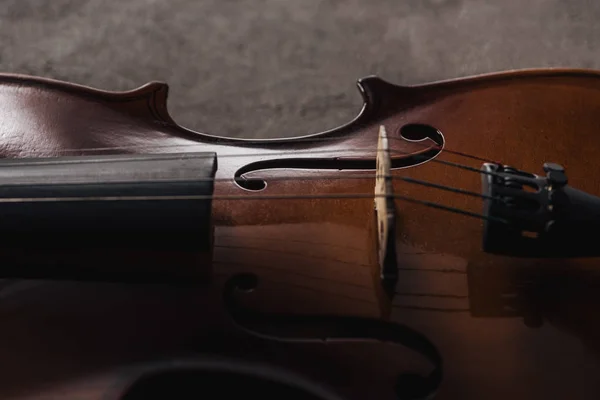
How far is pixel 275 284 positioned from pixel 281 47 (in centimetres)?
82

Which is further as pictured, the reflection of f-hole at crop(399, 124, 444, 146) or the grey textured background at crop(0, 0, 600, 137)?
the grey textured background at crop(0, 0, 600, 137)

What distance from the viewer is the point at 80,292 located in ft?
2.68

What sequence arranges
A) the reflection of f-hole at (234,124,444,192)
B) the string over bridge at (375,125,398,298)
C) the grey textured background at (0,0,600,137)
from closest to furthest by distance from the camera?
the string over bridge at (375,125,398,298) → the reflection of f-hole at (234,124,444,192) → the grey textured background at (0,0,600,137)

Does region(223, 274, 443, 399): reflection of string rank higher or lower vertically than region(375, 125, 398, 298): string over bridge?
lower

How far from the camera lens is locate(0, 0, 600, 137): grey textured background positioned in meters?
1.44

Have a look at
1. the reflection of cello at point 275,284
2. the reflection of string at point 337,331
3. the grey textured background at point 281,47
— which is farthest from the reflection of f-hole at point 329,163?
the grey textured background at point 281,47

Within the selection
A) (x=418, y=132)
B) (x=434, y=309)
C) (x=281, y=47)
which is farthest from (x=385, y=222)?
(x=281, y=47)

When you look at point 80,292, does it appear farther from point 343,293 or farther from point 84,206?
point 343,293

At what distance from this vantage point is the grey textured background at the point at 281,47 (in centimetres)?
144

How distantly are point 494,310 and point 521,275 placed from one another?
0.06 metres

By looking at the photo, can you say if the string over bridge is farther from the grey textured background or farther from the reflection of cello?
the grey textured background

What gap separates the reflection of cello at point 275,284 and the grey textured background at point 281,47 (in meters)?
0.56

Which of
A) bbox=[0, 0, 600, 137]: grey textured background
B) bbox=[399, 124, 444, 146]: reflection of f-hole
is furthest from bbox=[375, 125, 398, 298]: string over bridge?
bbox=[0, 0, 600, 137]: grey textured background

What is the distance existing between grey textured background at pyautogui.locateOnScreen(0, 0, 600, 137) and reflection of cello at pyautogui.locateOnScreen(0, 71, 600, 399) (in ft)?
1.85
